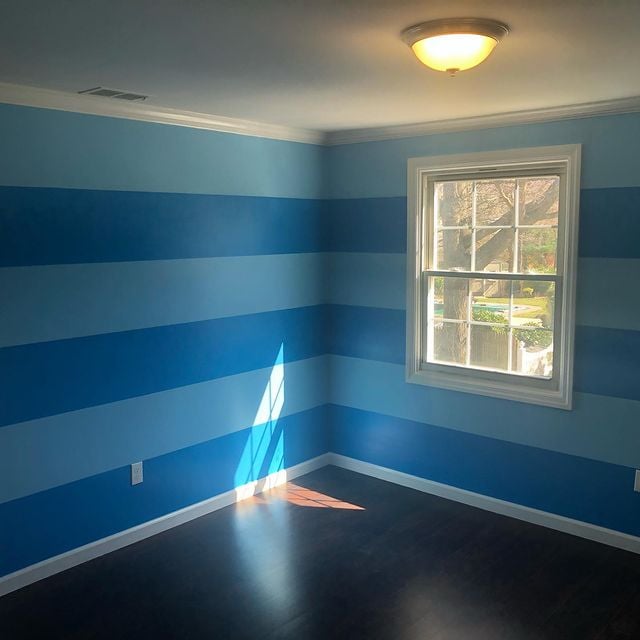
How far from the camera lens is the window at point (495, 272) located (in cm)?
394

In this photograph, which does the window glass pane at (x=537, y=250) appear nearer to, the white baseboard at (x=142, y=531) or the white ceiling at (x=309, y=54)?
the white ceiling at (x=309, y=54)

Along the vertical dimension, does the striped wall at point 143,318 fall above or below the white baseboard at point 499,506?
above

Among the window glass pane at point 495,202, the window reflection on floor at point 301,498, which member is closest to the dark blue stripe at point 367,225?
the window glass pane at point 495,202

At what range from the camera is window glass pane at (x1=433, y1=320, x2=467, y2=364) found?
4.45 meters

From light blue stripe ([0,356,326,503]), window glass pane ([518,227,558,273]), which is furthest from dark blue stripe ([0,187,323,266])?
window glass pane ([518,227,558,273])

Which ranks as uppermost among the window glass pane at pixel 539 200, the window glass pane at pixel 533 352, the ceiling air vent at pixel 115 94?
A: the ceiling air vent at pixel 115 94

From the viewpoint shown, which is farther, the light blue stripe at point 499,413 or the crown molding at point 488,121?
the light blue stripe at point 499,413

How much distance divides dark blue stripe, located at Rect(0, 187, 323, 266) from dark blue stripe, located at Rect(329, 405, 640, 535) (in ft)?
4.54

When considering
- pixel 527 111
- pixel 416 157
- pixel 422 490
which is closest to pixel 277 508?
pixel 422 490

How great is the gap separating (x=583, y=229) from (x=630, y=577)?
1.81m

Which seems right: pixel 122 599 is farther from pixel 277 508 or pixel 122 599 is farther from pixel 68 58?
pixel 68 58

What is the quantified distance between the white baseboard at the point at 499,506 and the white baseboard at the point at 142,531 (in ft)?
1.21

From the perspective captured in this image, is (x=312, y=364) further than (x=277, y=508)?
Yes

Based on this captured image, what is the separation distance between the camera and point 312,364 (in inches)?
195
